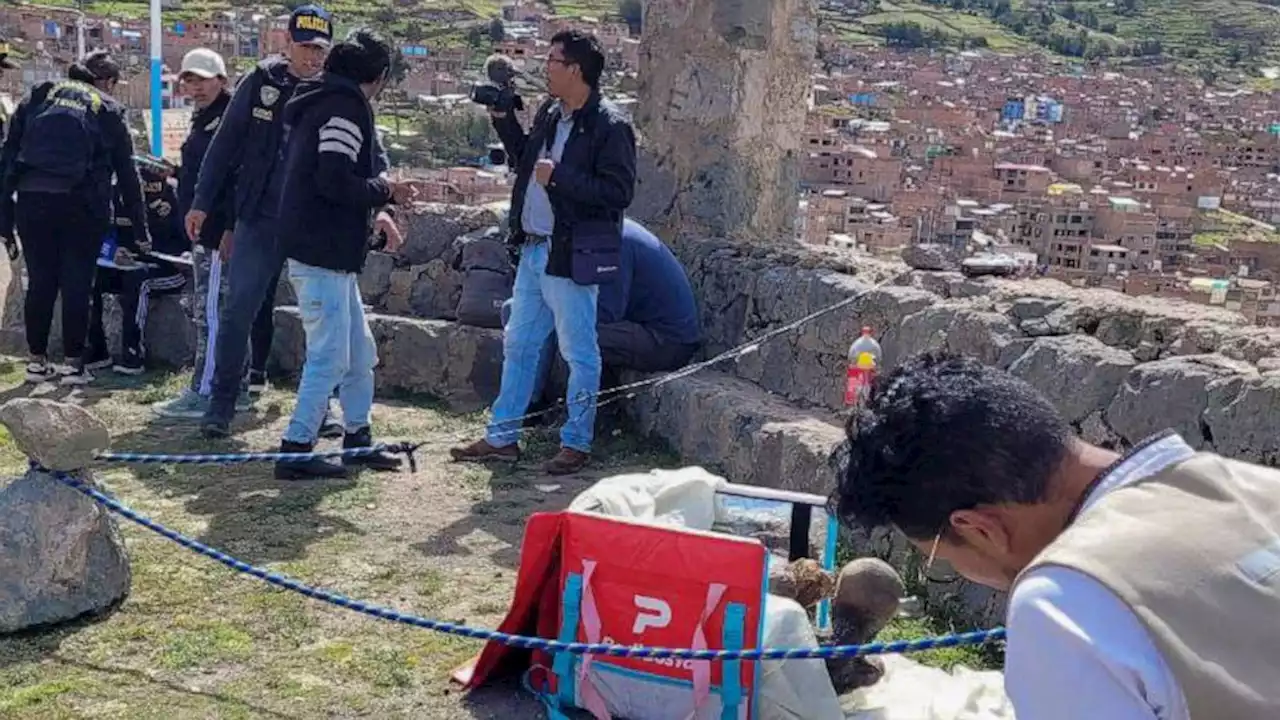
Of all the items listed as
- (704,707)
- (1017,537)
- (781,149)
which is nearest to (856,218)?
(781,149)

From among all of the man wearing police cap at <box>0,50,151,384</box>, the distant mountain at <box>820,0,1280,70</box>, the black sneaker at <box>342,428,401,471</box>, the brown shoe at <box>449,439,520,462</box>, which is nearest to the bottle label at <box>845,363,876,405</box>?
the brown shoe at <box>449,439,520,462</box>

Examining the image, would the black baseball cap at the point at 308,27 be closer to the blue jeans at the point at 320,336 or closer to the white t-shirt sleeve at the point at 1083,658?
the blue jeans at the point at 320,336

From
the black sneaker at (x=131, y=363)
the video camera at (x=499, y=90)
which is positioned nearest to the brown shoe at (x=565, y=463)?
the video camera at (x=499, y=90)

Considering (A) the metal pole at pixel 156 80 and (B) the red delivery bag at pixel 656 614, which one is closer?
(B) the red delivery bag at pixel 656 614

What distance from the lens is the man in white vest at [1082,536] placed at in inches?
51.6

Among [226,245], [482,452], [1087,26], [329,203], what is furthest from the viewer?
[1087,26]

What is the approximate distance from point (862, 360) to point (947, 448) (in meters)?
3.06

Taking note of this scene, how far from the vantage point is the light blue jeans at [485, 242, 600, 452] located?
16.3ft

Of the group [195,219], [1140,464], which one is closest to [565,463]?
[195,219]

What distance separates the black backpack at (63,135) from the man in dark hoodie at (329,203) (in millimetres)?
1604

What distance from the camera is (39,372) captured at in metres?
6.36

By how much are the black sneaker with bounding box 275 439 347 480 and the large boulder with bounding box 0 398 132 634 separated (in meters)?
1.22

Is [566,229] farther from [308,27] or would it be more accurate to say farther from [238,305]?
[238,305]

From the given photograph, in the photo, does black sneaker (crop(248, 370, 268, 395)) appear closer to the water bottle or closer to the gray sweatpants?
the gray sweatpants
